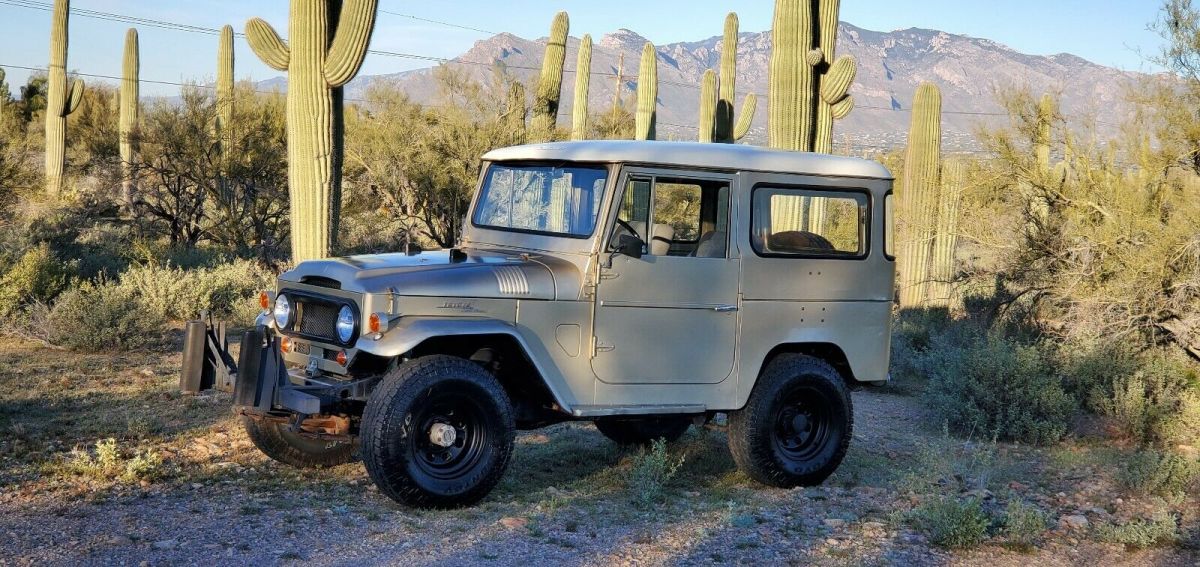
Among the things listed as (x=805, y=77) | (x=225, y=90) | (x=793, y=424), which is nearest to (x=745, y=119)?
(x=225, y=90)

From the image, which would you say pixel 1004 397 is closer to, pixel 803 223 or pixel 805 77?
pixel 803 223

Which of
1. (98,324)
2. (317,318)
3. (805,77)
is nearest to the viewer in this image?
(317,318)

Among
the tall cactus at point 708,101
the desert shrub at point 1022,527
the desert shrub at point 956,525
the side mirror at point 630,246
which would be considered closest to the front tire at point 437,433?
the side mirror at point 630,246

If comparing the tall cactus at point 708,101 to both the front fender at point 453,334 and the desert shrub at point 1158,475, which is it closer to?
the desert shrub at point 1158,475

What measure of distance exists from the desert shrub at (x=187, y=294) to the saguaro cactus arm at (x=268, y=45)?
→ 2.95 meters

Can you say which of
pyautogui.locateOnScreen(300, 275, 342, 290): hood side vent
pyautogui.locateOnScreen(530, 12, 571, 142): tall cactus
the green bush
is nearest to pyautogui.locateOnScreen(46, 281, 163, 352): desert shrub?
the green bush

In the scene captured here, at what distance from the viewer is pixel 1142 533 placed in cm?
620

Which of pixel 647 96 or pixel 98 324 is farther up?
pixel 647 96

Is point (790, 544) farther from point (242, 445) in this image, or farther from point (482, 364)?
point (242, 445)

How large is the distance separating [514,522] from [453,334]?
3.46 ft

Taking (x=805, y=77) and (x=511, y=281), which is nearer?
(x=511, y=281)

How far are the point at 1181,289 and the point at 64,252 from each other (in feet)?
46.2

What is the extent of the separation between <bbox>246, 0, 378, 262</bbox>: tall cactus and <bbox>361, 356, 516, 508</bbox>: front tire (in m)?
7.68

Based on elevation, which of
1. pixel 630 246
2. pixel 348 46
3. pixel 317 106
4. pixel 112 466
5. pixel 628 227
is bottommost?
pixel 112 466
